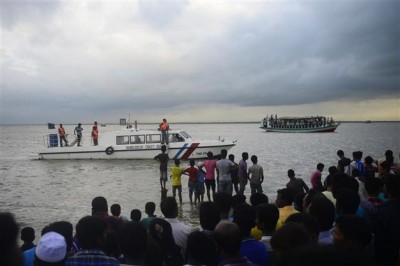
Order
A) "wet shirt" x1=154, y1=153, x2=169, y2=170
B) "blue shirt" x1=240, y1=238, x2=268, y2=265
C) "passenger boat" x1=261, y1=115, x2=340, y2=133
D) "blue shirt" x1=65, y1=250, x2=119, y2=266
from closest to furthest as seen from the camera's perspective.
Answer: "blue shirt" x1=65, y1=250, x2=119, y2=266
"blue shirt" x1=240, y1=238, x2=268, y2=265
"wet shirt" x1=154, y1=153, x2=169, y2=170
"passenger boat" x1=261, y1=115, x2=340, y2=133

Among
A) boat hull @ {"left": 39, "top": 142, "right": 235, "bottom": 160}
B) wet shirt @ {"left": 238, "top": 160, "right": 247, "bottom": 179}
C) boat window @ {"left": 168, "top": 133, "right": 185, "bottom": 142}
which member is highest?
boat window @ {"left": 168, "top": 133, "right": 185, "bottom": 142}

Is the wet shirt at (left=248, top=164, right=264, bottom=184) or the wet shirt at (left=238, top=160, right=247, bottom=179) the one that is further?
the wet shirt at (left=238, top=160, right=247, bottom=179)

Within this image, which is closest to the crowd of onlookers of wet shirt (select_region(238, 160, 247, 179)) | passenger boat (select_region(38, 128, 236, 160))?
wet shirt (select_region(238, 160, 247, 179))

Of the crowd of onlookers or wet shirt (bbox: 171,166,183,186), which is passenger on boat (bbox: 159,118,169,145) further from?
the crowd of onlookers

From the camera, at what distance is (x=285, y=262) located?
51.1 inches

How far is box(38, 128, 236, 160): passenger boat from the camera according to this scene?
82.1 ft

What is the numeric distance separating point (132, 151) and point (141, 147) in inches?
29.6

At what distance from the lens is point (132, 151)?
25812 mm

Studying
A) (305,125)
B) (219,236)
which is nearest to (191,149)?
(219,236)

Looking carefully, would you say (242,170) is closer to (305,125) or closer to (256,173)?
(256,173)

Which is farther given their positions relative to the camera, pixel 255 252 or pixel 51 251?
pixel 255 252

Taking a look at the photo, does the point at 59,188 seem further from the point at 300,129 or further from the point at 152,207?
the point at 300,129

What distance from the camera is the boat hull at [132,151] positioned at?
25.0 meters

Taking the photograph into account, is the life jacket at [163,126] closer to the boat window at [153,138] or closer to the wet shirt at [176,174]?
the boat window at [153,138]
